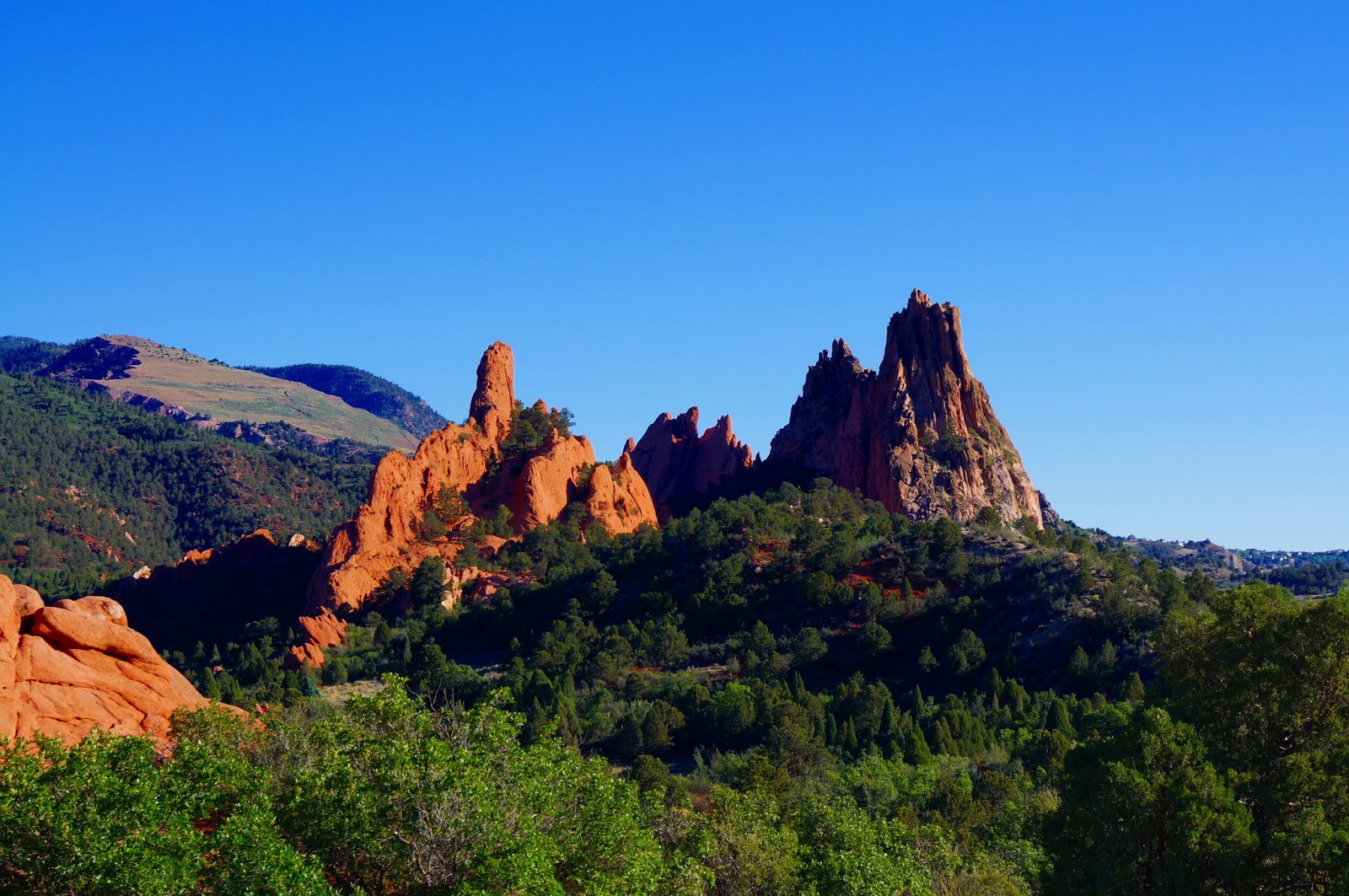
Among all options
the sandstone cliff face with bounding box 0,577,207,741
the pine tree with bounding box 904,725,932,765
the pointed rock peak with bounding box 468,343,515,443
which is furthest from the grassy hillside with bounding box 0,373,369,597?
the sandstone cliff face with bounding box 0,577,207,741

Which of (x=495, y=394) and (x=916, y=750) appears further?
(x=495, y=394)

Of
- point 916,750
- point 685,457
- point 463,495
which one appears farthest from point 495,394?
point 916,750

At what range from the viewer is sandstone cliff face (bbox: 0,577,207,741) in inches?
1197

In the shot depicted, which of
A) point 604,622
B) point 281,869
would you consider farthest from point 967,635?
point 281,869

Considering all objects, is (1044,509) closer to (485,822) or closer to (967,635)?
(967,635)

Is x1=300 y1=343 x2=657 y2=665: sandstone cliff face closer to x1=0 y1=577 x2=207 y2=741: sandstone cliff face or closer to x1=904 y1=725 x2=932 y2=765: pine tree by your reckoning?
x1=904 y1=725 x2=932 y2=765: pine tree

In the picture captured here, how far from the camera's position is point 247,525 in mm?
184125

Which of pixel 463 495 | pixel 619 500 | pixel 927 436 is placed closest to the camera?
pixel 463 495

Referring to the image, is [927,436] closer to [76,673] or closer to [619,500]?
[619,500]

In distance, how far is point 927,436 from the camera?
121 metres

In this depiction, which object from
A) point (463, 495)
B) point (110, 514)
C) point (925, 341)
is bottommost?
point (110, 514)

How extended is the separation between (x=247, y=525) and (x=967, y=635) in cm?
13256

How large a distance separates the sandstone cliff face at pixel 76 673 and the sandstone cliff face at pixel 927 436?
89936mm

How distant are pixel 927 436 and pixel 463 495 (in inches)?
1754
